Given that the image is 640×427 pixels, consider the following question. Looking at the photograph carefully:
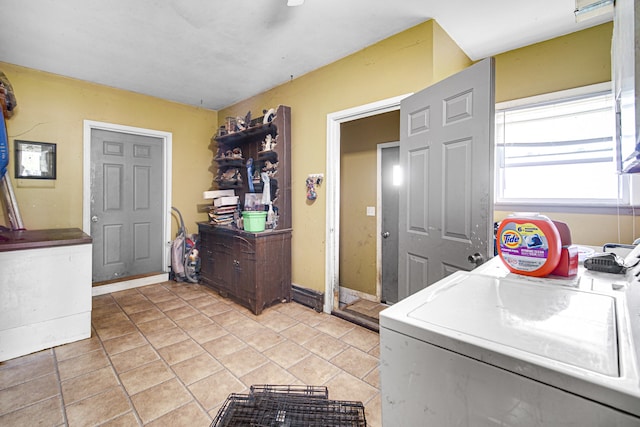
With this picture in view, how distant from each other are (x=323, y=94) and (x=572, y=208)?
8.69 ft

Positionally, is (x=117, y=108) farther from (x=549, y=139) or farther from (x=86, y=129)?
(x=549, y=139)

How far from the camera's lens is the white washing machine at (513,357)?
1.55 ft

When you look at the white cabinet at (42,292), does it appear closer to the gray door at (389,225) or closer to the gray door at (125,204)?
the gray door at (125,204)

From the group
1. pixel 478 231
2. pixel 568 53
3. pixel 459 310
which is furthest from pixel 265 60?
pixel 459 310

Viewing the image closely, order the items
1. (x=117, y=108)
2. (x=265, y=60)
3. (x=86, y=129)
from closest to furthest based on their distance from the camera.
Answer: (x=265, y=60) < (x=86, y=129) < (x=117, y=108)

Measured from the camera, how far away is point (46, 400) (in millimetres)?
1761

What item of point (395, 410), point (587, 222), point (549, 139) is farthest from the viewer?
point (549, 139)

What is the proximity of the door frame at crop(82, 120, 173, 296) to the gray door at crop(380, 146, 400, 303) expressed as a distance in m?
3.21

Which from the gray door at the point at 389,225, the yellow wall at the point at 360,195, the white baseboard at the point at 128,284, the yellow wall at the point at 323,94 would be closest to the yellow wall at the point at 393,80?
the yellow wall at the point at 323,94

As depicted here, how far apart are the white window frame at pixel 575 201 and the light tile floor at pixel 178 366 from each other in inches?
78.4

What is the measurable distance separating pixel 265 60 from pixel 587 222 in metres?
3.46

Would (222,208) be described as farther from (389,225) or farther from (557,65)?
(557,65)

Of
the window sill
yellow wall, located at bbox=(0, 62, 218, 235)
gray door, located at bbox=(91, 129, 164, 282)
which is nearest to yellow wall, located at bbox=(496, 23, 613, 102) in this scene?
the window sill

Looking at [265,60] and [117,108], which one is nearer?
[265,60]
